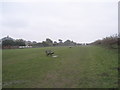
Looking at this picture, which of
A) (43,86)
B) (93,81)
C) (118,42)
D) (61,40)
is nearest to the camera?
(43,86)

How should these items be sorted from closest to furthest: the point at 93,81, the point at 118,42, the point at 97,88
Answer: the point at 97,88, the point at 93,81, the point at 118,42

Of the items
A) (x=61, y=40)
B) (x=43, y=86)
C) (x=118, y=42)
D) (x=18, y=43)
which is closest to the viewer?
(x=43, y=86)

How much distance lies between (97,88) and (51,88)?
178 centimetres

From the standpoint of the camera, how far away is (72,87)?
20.5ft

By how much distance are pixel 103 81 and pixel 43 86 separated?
2639mm

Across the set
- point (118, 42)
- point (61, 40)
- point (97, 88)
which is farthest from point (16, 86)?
point (61, 40)

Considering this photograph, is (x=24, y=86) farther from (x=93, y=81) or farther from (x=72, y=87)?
(x=93, y=81)

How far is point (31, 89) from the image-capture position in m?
6.31

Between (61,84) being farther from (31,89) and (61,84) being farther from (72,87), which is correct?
(31,89)

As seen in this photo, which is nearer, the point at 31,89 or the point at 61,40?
the point at 31,89

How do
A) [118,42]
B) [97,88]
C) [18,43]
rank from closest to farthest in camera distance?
1. [97,88]
2. [118,42]
3. [18,43]

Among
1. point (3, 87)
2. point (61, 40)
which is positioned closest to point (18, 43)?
point (61, 40)

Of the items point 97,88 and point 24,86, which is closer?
point 97,88

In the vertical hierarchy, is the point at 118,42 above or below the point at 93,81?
above
